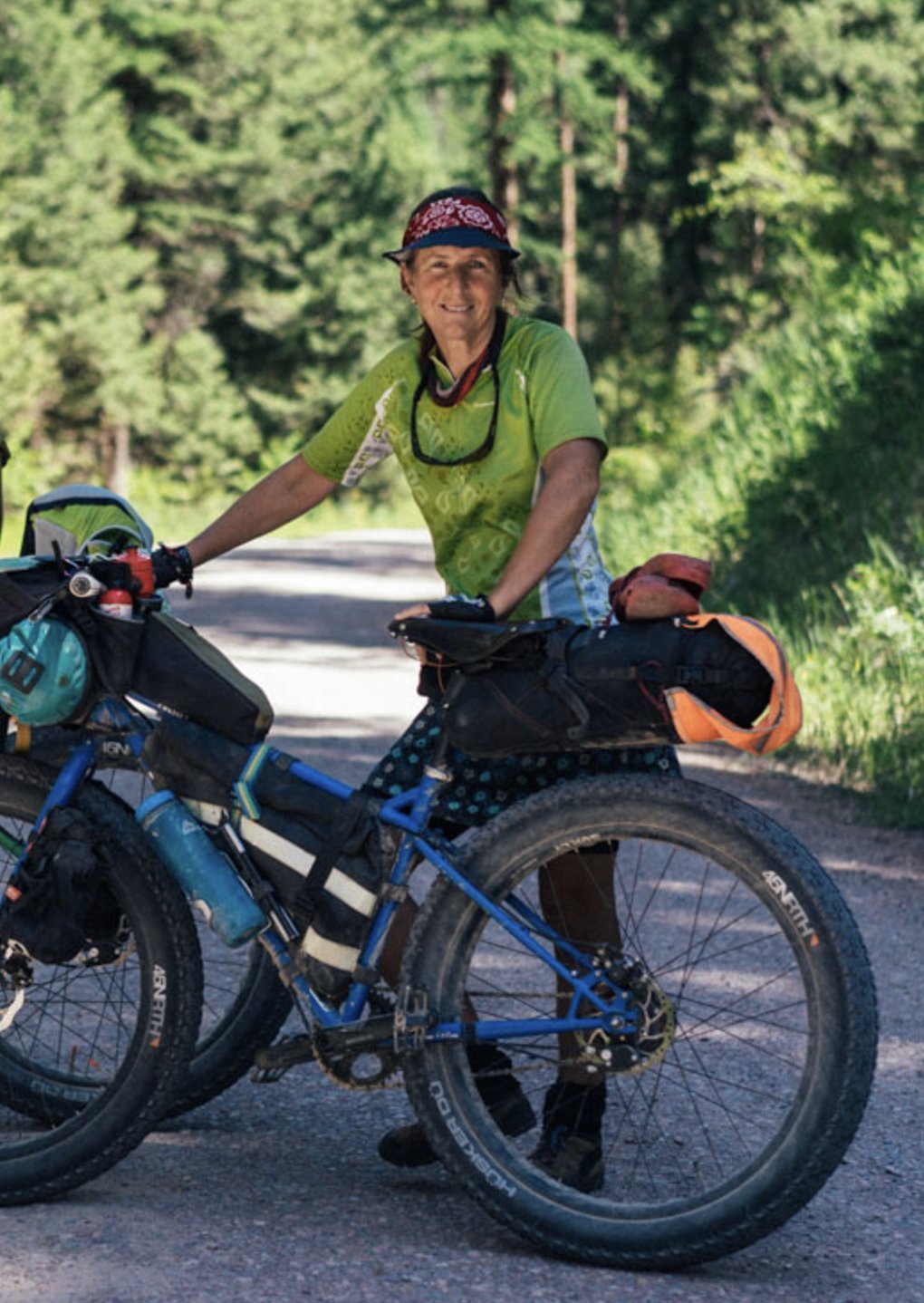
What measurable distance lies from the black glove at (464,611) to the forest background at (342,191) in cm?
2125

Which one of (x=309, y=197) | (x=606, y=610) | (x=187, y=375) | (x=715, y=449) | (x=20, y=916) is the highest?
(x=309, y=197)

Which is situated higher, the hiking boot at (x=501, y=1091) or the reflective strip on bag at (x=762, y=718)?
the reflective strip on bag at (x=762, y=718)

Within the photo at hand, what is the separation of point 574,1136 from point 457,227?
70.3 inches

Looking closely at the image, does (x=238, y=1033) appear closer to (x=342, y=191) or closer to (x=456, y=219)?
(x=456, y=219)

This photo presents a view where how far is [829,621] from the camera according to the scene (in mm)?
11594

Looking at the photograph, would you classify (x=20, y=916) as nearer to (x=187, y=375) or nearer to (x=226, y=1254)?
(x=226, y=1254)

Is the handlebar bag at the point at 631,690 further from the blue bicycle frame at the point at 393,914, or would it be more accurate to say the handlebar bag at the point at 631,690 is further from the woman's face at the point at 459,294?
the woman's face at the point at 459,294

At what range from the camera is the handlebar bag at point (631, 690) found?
3762mm

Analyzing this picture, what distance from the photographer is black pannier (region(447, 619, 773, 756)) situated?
149 inches

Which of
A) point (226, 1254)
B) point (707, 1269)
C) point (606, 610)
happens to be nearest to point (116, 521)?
point (606, 610)

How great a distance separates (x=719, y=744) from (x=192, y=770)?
724cm

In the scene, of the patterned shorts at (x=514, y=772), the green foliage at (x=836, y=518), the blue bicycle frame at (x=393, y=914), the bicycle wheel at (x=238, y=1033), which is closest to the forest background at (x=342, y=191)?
the green foliage at (x=836, y=518)

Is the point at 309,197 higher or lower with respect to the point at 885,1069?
higher

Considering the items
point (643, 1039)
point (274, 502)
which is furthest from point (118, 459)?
point (643, 1039)
